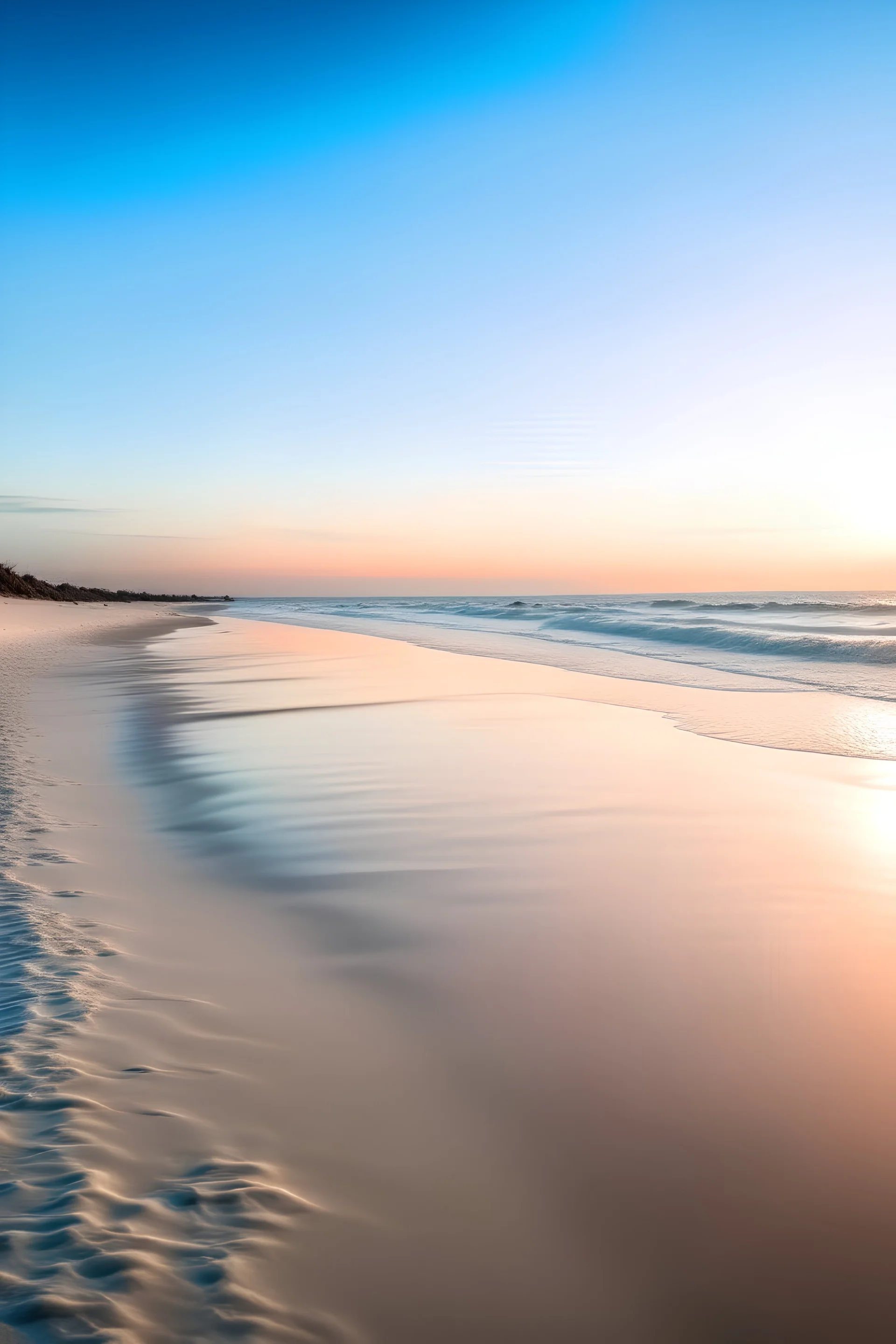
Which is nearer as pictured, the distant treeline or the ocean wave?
the ocean wave

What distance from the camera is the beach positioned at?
188 centimetres

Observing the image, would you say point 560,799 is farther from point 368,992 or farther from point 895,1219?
point 895,1219

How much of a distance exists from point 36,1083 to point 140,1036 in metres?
0.38

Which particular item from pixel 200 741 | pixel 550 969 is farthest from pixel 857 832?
pixel 200 741

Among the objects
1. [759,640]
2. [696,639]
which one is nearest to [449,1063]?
[759,640]

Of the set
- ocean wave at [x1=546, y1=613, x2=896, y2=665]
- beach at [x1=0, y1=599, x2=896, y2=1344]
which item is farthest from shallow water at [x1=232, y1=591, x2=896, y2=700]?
beach at [x1=0, y1=599, x2=896, y2=1344]

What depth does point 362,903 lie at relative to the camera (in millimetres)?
4215

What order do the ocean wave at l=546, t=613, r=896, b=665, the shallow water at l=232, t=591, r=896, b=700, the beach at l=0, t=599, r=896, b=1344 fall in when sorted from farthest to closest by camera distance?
the ocean wave at l=546, t=613, r=896, b=665
the shallow water at l=232, t=591, r=896, b=700
the beach at l=0, t=599, r=896, b=1344

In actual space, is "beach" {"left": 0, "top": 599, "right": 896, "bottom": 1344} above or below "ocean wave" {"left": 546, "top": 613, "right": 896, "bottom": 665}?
below

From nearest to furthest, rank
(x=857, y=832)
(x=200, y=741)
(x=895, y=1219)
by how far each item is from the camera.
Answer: (x=895, y=1219) < (x=857, y=832) < (x=200, y=741)

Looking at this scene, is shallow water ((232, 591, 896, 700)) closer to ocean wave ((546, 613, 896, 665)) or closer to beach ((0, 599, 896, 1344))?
ocean wave ((546, 613, 896, 665))

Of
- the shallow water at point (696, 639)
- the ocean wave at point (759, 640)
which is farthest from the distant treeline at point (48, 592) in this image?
the ocean wave at point (759, 640)

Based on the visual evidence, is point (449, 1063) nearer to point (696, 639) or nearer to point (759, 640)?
point (759, 640)

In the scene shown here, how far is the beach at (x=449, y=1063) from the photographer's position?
1.88 meters
